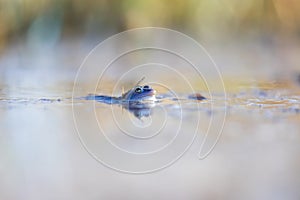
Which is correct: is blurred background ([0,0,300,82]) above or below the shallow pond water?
above

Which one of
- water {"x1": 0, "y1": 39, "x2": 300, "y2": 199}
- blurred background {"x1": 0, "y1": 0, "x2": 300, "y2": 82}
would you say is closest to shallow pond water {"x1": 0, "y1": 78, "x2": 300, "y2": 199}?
water {"x1": 0, "y1": 39, "x2": 300, "y2": 199}

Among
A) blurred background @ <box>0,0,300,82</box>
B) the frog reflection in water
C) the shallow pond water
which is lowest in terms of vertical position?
the shallow pond water

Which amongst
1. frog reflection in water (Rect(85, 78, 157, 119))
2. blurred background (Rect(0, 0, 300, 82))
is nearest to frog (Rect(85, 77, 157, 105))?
frog reflection in water (Rect(85, 78, 157, 119))

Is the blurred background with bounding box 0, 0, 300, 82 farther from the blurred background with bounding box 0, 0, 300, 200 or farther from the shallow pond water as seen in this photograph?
the shallow pond water

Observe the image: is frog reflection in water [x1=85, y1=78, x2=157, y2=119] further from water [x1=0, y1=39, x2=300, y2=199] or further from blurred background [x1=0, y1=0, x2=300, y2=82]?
blurred background [x1=0, y1=0, x2=300, y2=82]

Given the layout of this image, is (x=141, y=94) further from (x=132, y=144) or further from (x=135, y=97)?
(x=132, y=144)

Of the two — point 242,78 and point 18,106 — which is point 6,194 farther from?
point 242,78

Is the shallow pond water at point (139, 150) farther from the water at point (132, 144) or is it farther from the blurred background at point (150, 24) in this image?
A: the blurred background at point (150, 24)

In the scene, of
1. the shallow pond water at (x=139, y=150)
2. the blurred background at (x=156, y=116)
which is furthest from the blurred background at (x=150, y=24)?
the shallow pond water at (x=139, y=150)

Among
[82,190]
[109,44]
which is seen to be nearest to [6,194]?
[82,190]
